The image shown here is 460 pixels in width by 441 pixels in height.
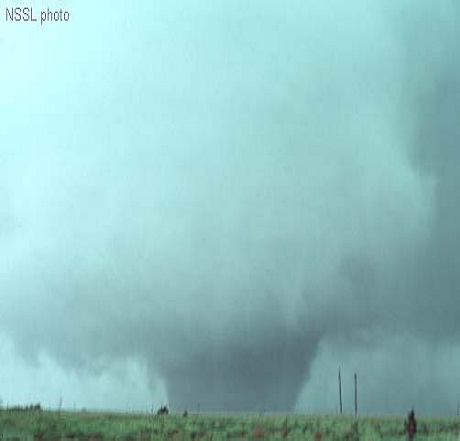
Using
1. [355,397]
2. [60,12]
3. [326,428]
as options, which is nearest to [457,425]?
[326,428]

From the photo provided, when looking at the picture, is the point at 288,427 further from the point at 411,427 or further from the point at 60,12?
the point at 60,12

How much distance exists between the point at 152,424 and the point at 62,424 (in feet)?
16.4

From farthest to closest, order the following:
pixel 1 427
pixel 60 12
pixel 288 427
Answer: pixel 288 427 < pixel 1 427 < pixel 60 12

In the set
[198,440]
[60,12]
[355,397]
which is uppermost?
[60,12]

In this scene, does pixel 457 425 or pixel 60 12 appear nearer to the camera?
pixel 60 12

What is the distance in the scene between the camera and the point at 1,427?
38156mm

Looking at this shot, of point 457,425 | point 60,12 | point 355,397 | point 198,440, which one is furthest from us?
point 355,397

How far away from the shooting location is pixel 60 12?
2650 centimetres

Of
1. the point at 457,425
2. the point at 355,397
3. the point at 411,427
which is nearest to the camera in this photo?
the point at 411,427

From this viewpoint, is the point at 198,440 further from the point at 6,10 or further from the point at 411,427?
the point at 6,10

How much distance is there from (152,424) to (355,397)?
60.3m

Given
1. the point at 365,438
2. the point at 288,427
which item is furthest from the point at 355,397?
the point at 365,438

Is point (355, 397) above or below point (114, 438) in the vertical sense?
above

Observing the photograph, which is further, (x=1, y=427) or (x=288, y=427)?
(x=288, y=427)
